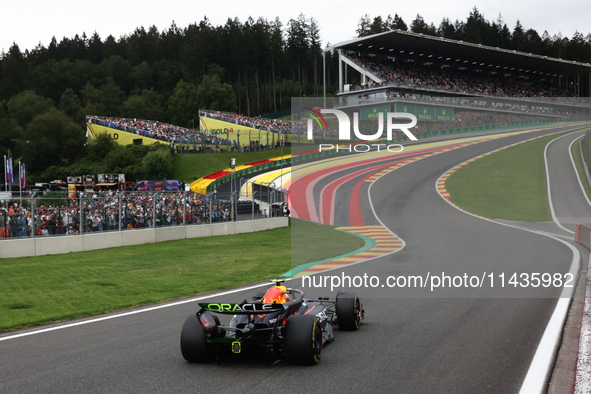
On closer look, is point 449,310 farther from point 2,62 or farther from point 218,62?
point 2,62

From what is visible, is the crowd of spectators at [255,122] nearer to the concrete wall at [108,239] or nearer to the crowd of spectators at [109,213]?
the concrete wall at [108,239]

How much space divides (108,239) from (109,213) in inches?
41.1

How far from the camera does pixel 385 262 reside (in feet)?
53.6

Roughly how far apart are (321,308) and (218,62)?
358ft

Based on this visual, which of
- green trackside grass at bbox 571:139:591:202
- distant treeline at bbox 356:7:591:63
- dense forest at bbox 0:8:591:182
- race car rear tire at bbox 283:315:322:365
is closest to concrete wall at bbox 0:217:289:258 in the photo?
race car rear tire at bbox 283:315:322:365

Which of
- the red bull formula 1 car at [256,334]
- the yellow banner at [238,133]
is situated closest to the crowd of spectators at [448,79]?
the yellow banner at [238,133]

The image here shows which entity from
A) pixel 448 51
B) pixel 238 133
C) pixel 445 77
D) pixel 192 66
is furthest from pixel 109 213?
pixel 192 66

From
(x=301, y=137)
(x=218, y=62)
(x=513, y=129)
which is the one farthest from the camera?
(x=218, y=62)

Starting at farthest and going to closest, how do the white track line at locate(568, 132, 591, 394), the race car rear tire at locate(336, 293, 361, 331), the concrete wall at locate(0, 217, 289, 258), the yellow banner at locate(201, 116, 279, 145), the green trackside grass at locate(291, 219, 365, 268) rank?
the yellow banner at locate(201, 116, 279, 145) < the green trackside grass at locate(291, 219, 365, 268) < the concrete wall at locate(0, 217, 289, 258) < the race car rear tire at locate(336, 293, 361, 331) < the white track line at locate(568, 132, 591, 394)

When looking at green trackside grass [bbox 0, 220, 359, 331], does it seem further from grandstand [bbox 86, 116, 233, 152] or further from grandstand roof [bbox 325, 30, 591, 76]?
grandstand roof [bbox 325, 30, 591, 76]

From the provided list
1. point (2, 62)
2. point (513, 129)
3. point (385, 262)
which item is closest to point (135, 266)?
point (385, 262)

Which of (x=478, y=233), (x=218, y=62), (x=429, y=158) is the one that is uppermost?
(x=218, y=62)

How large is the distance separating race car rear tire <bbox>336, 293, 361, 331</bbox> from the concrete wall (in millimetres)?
14024

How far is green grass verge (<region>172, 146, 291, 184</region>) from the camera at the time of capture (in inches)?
2244
